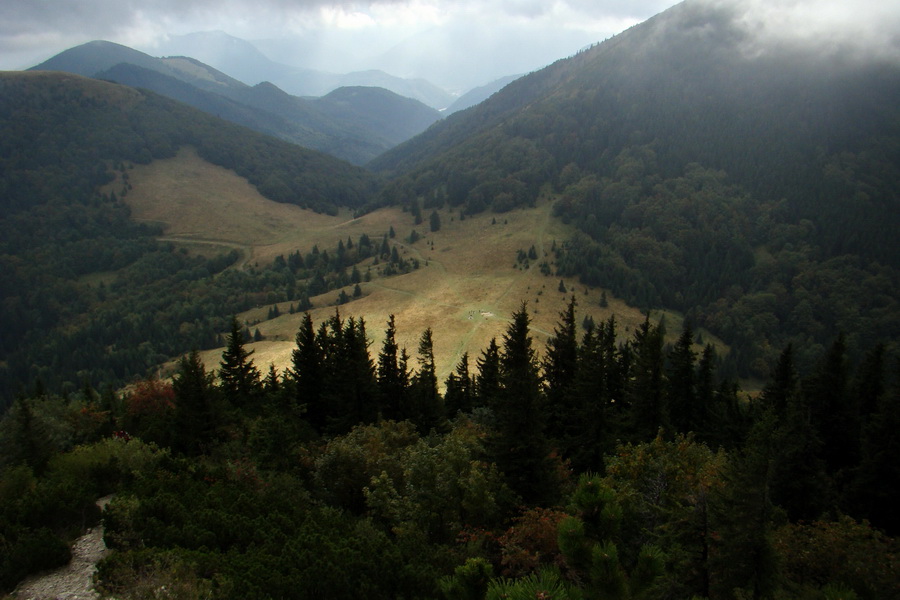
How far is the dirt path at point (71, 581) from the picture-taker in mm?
13656

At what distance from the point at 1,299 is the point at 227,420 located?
674 ft

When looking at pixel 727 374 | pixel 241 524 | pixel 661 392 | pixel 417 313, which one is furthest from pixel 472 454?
pixel 727 374

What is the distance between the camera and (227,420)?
34625mm

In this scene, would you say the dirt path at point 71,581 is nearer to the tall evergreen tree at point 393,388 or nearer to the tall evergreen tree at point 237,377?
the tall evergreen tree at point 237,377

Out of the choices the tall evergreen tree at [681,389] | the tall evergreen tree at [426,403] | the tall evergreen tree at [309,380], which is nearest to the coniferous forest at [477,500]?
the tall evergreen tree at [681,389]

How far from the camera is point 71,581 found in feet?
47.0

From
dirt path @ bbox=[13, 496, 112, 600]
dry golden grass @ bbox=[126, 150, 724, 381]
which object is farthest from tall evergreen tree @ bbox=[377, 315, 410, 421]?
dry golden grass @ bbox=[126, 150, 724, 381]

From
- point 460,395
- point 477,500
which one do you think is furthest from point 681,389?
point 477,500

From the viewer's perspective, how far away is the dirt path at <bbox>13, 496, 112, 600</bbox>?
1366 cm

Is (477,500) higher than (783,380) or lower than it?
higher

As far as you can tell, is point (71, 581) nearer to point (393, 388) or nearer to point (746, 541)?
point (746, 541)

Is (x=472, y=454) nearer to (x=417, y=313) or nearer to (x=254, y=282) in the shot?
(x=417, y=313)

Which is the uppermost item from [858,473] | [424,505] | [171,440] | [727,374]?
[424,505]

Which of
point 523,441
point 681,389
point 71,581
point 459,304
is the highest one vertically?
point 71,581
